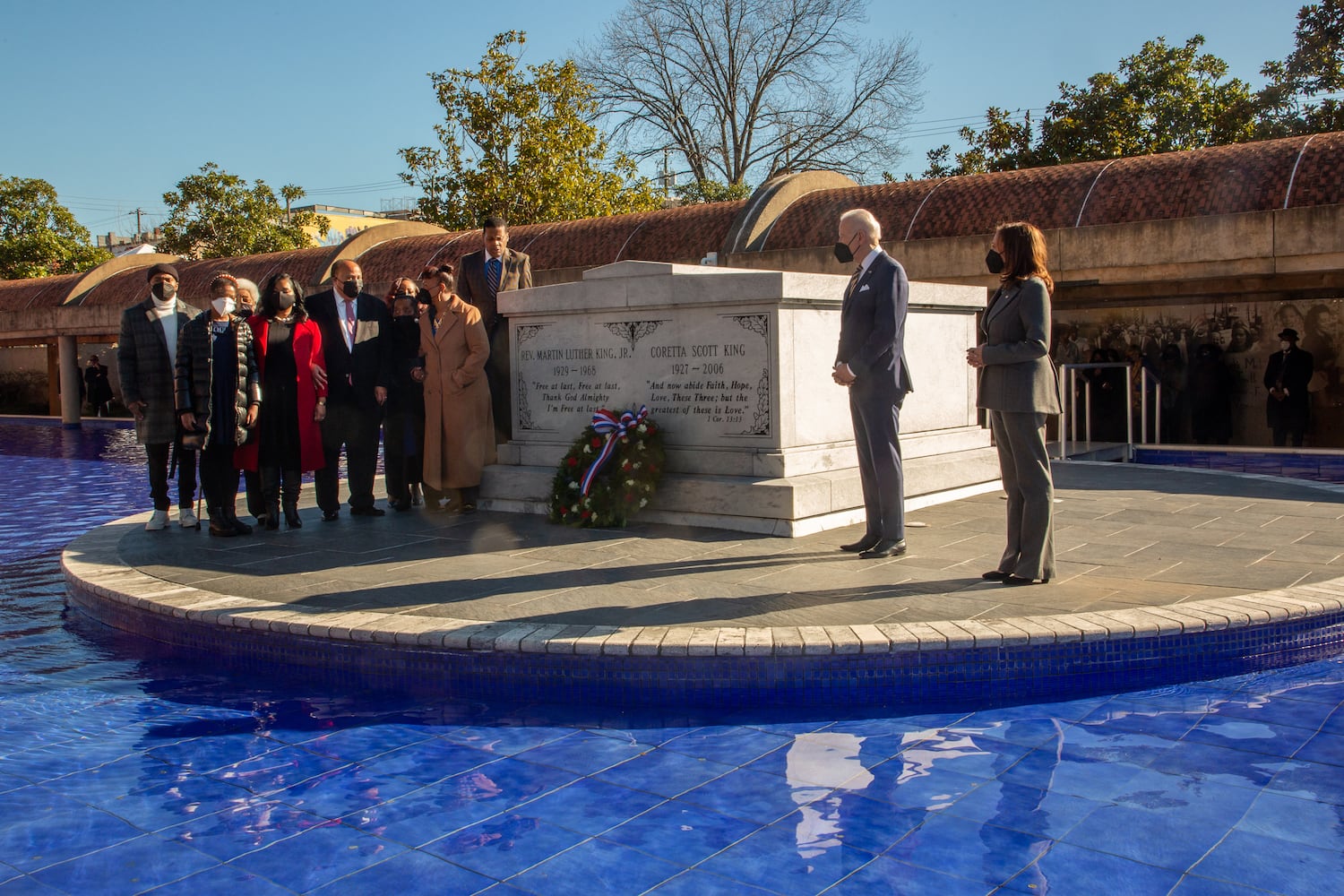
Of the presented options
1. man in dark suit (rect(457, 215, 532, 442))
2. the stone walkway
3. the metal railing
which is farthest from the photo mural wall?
man in dark suit (rect(457, 215, 532, 442))

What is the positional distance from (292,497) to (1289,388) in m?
13.2

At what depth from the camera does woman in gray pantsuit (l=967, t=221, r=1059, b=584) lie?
19.1ft

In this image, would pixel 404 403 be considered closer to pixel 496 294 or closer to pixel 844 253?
pixel 496 294

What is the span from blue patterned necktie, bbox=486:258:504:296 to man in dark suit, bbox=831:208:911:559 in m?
3.79

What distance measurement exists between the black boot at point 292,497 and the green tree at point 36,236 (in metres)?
38.1

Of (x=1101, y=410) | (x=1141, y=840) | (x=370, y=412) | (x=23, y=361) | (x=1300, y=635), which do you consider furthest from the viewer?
(x=23, y=361)

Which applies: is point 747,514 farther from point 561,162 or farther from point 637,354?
point 561,162

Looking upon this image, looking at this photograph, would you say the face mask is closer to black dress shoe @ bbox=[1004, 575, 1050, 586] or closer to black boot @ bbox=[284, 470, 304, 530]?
black dress shoe @ bbox=[1004, 575, 1050, 586]

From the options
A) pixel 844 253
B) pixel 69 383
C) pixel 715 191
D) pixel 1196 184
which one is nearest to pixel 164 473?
pixel 844 253

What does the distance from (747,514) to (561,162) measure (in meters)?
23.7

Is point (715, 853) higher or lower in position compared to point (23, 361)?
lower

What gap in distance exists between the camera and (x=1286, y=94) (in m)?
26.3

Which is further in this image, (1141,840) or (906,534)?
(906,534)

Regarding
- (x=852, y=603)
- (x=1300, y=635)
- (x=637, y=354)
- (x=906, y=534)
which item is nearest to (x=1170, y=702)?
(x=1300, y=635)
